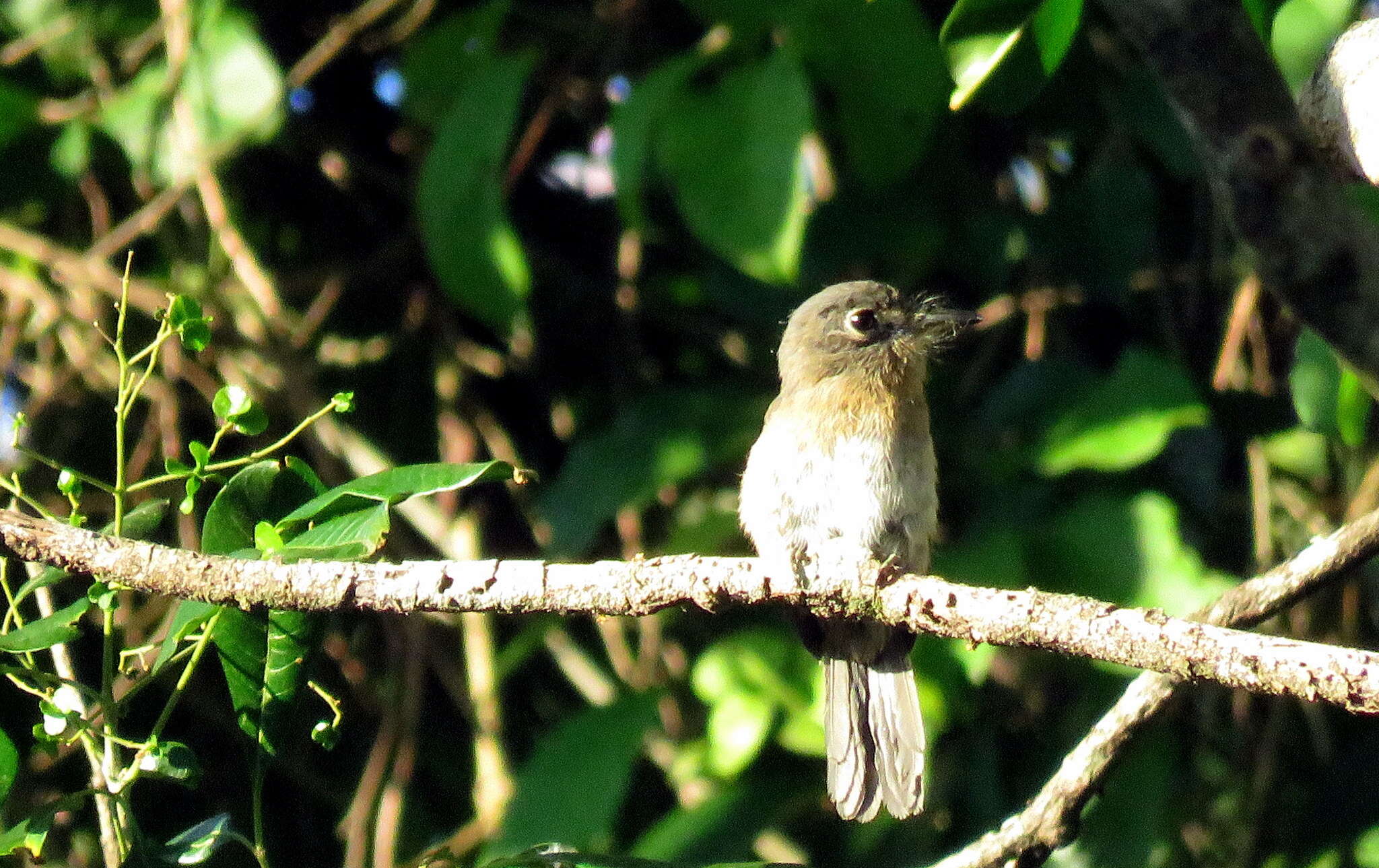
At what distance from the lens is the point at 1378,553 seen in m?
2.04

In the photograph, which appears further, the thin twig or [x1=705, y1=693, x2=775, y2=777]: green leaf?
the thin twig

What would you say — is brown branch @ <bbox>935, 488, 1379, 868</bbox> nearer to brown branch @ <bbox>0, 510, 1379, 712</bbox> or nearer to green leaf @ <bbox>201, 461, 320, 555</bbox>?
brown branch @ <bbox>0, 510, 1379, 712</bbox>

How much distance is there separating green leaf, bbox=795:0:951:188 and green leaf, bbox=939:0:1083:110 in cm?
68

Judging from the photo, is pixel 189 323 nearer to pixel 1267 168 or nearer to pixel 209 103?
pixel 1267 168

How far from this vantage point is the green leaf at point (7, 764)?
1.79 meters

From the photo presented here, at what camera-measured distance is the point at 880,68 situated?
9.52 ft

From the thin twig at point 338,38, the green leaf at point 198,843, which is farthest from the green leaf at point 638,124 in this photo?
the green leaf at point 198,843

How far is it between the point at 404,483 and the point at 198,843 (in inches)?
20.3

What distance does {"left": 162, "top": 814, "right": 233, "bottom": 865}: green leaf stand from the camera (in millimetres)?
1829

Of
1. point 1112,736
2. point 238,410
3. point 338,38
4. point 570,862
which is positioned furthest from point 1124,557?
point 338,38

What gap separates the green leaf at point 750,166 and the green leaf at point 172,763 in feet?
4.39

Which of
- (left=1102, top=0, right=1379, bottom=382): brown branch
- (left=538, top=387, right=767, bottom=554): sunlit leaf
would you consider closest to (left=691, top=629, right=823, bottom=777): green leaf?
(left=538, top=387, right=767, bottom=554): sunlit leaf

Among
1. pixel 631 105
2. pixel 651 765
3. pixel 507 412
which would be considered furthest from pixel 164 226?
pixel 651 765

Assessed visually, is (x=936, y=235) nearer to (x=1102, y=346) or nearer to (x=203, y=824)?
(x=1102, y=346)
